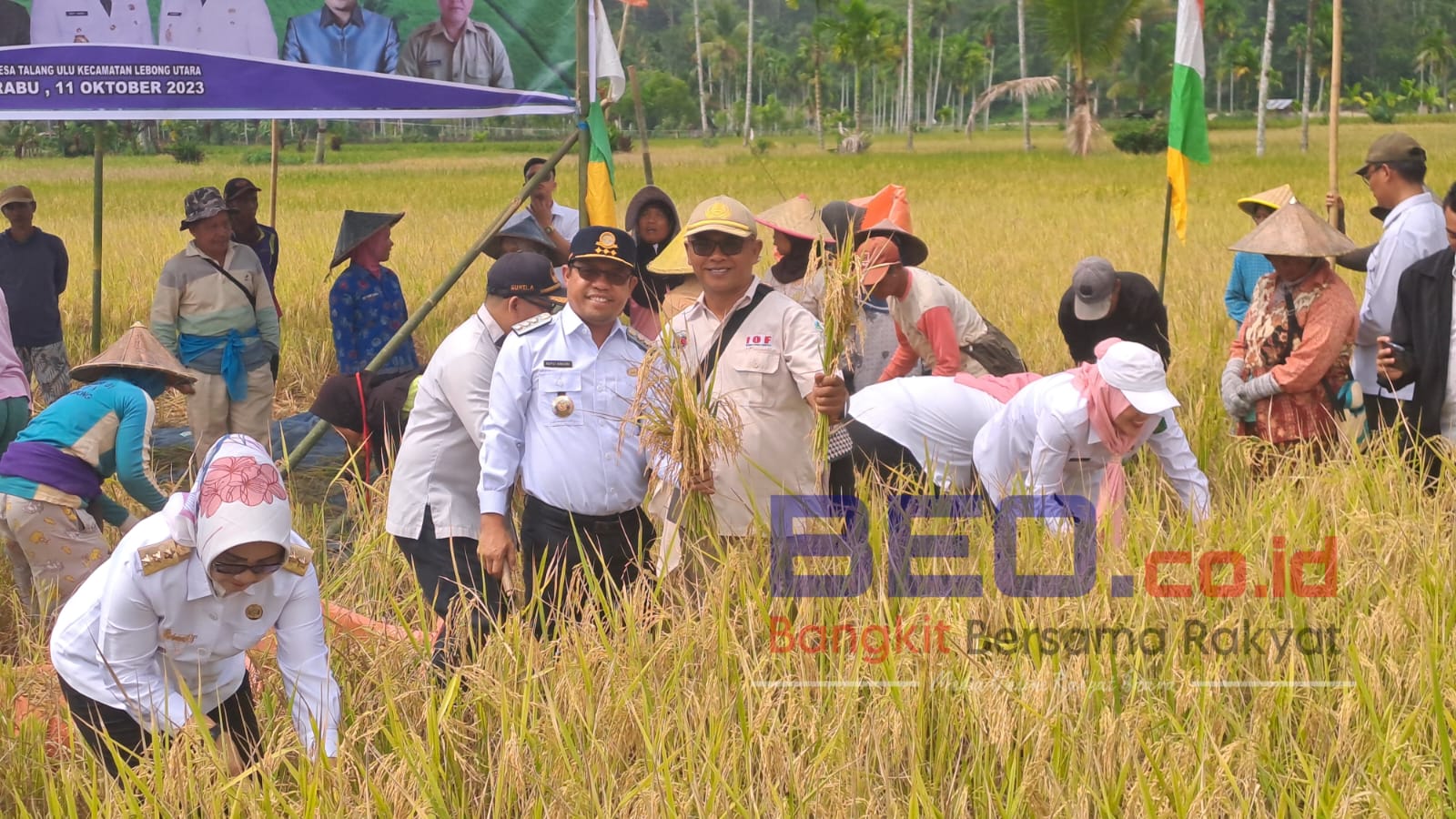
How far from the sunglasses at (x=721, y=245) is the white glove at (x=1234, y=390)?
2.08m

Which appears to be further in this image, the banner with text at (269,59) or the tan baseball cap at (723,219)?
the banner with text at (269,59)

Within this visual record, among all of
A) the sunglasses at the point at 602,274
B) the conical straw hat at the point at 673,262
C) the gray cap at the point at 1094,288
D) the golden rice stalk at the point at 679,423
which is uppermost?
the sunglasses at the point at 602,274

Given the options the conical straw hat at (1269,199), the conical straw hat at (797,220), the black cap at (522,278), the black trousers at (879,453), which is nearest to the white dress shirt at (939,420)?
the black trousers at (879,453)

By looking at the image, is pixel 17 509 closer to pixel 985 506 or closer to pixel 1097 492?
pixel 985 506

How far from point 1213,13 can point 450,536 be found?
65.2 metres

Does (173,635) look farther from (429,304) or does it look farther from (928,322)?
(429,304)

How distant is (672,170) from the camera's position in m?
28.2

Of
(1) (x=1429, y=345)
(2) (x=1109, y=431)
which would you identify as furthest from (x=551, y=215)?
(1) (x=1429, y=345)

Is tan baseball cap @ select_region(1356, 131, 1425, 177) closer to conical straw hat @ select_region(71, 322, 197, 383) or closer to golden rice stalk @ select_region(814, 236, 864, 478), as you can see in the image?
golden rice stalk @ select_region(814, 236, 864, 478)

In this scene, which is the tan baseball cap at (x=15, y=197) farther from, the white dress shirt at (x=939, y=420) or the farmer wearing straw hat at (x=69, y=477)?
the white dress shirt at (x=939, y=420)

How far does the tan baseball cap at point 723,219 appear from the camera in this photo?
3705 mm

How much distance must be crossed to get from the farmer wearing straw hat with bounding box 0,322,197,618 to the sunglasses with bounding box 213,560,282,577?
55.5 inches

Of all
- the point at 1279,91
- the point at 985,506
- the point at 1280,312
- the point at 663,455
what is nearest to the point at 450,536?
the point at 663,455

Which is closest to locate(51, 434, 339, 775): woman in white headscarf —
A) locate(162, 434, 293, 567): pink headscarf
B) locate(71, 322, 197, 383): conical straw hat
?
locate(162, 434, 293, 567): pink headscarf
